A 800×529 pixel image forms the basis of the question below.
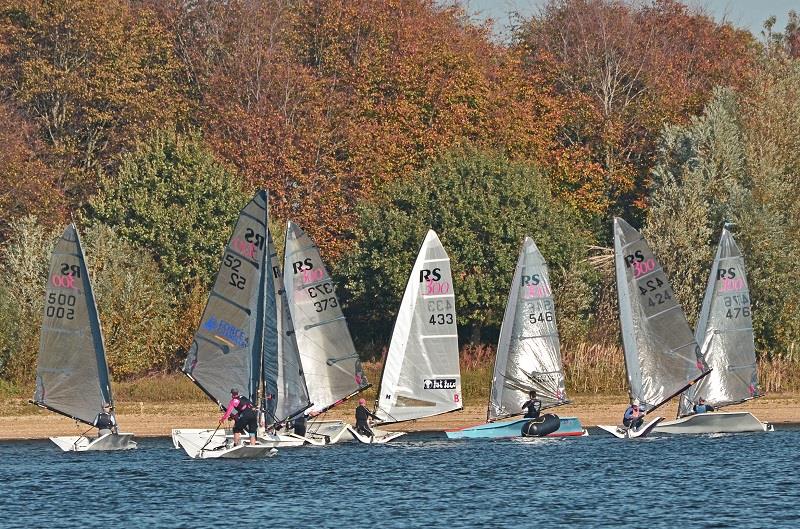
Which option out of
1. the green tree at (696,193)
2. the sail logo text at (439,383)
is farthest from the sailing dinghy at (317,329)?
the green tree at (696,193)

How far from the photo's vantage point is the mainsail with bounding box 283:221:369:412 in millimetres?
58812

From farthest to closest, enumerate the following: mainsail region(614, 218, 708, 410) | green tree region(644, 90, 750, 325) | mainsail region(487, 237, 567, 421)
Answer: green tree region(644, 90, 750, 325) → mainsail region(487, 237, 567, 421) → mainsail region(614, 218, 708, 410)

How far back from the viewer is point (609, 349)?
69.9m

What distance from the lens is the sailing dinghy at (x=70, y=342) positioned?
55.5m

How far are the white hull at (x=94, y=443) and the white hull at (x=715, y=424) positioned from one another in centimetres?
1835

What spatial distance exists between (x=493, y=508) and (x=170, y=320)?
112 ft

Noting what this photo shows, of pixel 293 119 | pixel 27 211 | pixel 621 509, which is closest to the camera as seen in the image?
pixel 621 509

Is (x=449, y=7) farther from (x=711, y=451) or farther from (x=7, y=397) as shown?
(x=711, y=451)

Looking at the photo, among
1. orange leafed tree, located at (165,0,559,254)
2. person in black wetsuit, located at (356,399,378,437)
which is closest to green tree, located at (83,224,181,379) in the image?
orange leafed tree, located at (165,0,559,254)

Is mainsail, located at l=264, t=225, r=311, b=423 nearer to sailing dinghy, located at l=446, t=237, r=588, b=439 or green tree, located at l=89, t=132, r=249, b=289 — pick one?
sailing dinghy, located at l=446, t=237, r=588, b=439

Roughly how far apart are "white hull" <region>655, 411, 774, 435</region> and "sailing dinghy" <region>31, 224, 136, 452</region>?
19.5 metres

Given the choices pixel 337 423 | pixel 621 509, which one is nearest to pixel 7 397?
pixel 337 423

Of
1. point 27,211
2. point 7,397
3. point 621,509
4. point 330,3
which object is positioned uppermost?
point 330,3

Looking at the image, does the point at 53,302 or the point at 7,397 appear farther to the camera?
the point at 7,397
